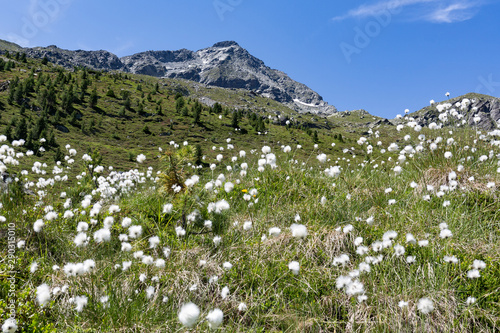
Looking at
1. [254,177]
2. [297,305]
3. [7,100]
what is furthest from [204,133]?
[297,305]

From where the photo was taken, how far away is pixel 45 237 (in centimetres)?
374

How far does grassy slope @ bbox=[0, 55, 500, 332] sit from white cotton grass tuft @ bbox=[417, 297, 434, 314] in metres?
0.08

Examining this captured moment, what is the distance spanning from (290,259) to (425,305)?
1363mm

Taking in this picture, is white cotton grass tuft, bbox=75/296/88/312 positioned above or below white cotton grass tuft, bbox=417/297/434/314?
below

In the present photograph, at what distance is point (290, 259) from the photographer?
10.8 feet

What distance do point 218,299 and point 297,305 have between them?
0.83m

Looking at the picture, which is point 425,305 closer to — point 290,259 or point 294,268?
point 294,268

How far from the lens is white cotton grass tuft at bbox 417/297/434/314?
2.34m

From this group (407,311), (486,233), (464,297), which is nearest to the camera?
(407,311)

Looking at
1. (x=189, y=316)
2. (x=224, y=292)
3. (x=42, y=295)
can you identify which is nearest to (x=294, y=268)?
(x=224, y=292)

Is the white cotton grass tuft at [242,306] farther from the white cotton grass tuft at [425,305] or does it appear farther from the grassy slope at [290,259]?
the white cotton grass tuft at [425,305]

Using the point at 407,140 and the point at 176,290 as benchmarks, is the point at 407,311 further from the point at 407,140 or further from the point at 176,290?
the point at 407,140

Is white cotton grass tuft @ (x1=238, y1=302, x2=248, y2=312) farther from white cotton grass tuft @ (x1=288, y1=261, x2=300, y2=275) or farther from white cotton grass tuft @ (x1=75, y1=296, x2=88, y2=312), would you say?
white cotton grass tuft @ (x1=75, y1=296, x2=88, y2=312)

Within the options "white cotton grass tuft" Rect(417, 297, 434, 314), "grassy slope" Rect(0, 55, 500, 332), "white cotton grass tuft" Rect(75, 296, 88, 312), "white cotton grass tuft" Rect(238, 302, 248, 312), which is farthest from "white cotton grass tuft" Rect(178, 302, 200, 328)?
"white cotton grass tuft" Rect(417, 297, 434, 314)
